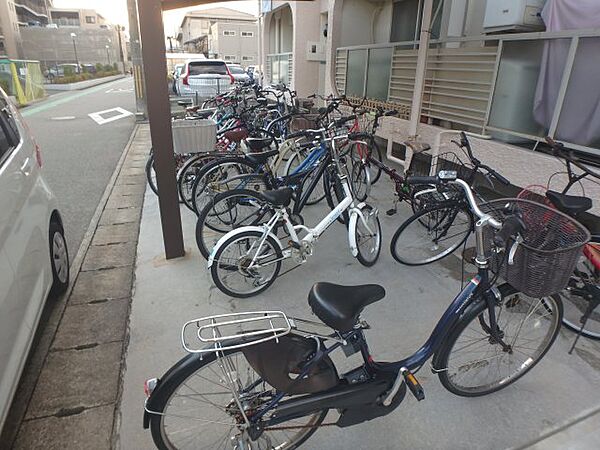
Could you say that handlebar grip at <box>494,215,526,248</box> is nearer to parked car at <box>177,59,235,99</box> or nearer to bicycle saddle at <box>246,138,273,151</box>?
bicycle saddle at <box>246,138,273,151</box>

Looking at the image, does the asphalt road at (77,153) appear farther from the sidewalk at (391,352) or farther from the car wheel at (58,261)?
the sidewalk at (391,352)

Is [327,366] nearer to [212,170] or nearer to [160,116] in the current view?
[160,116]

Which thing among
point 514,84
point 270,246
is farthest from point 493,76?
point 270,246

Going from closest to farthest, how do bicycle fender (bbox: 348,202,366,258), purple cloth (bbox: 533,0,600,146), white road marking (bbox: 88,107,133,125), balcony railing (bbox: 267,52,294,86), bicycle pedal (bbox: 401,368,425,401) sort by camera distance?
bicycle pedal (bbox: 401,368,425,401) < bicycle fender (bbox: 348,202,366,258) < purple cloth (bbox: 533,0,600,146) < balcony railing (bbox: 267,52,294,86) < white road marking (bbox: 88,107,133,125)

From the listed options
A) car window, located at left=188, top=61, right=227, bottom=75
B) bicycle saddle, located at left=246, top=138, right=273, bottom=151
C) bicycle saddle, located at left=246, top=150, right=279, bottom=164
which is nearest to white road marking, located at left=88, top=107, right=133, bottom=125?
car window, located at left=188, top=61, right=227, bottom=75

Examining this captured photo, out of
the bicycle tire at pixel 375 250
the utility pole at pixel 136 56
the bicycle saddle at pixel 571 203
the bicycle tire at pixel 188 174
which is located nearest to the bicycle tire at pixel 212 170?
the bicycle tire at pixel 188 174

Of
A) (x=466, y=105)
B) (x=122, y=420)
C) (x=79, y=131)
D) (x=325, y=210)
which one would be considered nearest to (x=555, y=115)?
(x=466, y=105)

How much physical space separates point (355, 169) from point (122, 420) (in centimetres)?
358

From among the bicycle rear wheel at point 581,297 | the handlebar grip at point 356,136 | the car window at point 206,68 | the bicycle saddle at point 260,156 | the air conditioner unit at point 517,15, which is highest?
the air conditioner unit at point 517,15

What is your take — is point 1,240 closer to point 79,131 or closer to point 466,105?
point 466,105

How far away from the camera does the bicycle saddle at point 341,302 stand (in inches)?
61.2

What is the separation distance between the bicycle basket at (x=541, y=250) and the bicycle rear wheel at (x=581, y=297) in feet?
2.17

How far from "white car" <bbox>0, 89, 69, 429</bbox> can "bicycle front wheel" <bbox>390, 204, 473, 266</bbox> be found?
2.65 meters

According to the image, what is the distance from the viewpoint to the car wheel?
2869 mm
